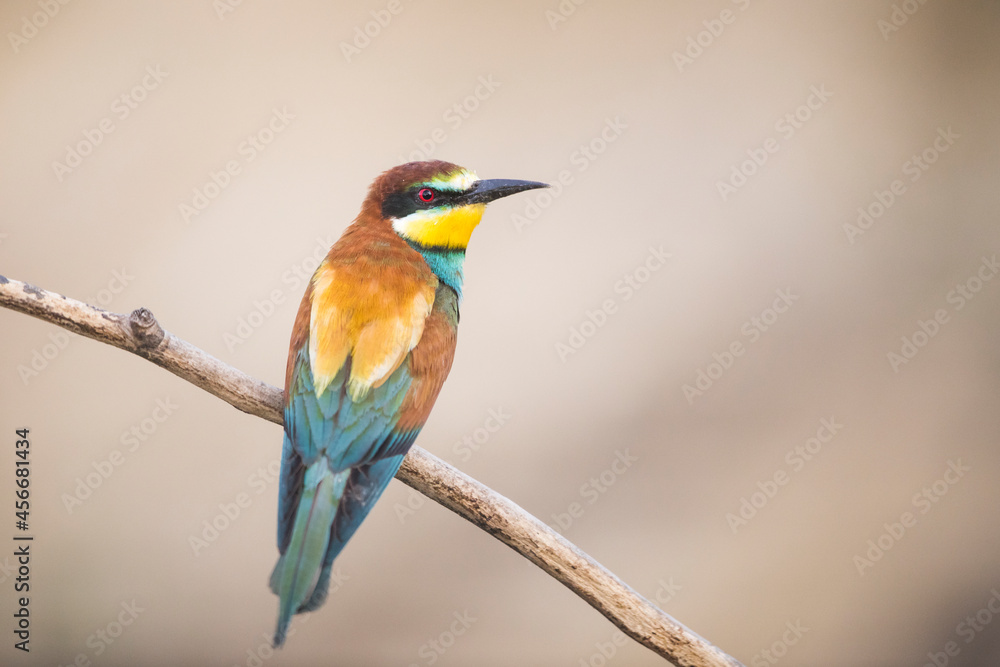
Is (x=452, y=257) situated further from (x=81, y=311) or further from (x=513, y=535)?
(x=81, y=311)

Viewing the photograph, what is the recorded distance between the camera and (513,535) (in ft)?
5.04

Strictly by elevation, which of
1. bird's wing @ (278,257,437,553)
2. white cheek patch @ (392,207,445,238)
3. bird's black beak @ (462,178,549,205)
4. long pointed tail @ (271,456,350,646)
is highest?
bird's black beak @ (462,178,549,205)

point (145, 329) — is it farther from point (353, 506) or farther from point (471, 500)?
point (471, 500)

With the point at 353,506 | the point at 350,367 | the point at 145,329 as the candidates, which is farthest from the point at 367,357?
the point at 145,329

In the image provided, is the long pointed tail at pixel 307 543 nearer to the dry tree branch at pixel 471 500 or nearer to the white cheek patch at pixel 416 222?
the dry tree branch at pixel 471 500

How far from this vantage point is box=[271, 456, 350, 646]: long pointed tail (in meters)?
1.26

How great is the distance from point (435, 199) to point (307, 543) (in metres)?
0.75

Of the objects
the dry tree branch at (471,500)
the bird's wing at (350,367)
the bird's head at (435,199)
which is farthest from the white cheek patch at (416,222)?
the dry tree branch at (471,500)

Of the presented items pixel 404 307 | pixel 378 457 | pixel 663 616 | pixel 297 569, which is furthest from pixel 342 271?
pixel 663 616

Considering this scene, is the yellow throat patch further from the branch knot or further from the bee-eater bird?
the branch knot

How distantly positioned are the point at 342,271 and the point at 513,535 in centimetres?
63

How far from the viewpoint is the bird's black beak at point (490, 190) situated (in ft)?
5.38

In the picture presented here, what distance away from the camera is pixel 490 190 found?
164 centimetres

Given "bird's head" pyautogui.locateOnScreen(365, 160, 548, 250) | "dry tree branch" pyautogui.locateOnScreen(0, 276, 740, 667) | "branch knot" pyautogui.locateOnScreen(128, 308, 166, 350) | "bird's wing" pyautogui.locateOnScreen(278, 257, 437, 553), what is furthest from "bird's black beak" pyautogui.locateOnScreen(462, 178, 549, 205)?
"branch knot" pyautogui.locateOnScreen(128, 308, 166, 350)
